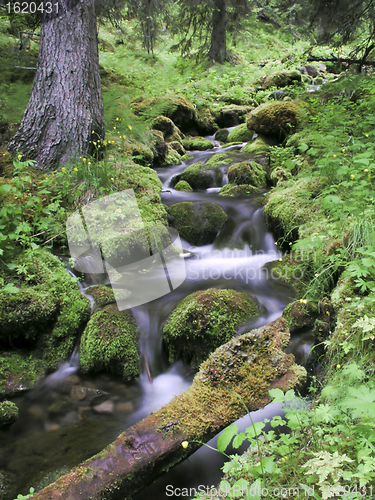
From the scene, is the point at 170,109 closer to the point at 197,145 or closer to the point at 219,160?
the point at 197,145

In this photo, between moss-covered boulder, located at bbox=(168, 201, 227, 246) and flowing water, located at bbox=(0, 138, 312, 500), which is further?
moss-covered boulder, located at bbox=(168, 201, 227, 246)

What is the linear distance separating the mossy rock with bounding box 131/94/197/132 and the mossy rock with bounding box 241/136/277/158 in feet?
8.93

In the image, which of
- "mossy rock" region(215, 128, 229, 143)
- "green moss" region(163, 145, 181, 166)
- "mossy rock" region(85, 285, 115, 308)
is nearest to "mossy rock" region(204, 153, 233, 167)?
"green moss" region(163, 145, 181, 166)

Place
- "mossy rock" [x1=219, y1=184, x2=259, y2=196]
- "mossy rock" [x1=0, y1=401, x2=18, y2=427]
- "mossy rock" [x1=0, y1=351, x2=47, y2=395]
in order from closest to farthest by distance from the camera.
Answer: "mossy rock" [x1=0, y1=401, x2=18, y2=427]
"mossy rock" [x1=0, y1=351, x2=47, y2=395]
"mossy rock" [x1=219, y1=184, x2=259, y2=196]

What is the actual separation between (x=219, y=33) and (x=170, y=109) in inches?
205

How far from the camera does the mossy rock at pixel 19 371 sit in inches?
115

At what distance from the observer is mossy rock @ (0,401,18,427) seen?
2.61 metres

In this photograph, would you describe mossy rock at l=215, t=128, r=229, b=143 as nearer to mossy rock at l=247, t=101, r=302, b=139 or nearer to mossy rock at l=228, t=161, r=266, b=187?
mossy rock at l=247, t=101, r=302, b=139

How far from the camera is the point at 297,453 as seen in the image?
66.7 inches

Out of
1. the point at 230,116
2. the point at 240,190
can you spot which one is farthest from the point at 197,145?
the point at 240,190

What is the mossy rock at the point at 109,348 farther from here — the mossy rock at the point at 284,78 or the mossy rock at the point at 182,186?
the mossy rock at the point at 284,78

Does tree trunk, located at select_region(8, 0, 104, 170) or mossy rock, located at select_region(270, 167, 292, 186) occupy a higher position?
tree trunk, located at select_region(8, 0, 104, 170)

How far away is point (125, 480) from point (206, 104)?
1243 cm

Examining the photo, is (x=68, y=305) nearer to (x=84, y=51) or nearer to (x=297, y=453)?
(x=297, y=453)
